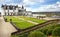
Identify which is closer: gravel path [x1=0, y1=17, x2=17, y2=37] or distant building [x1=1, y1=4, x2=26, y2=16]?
gravel path [x1=0, y1=17, x2=17, y2=37]

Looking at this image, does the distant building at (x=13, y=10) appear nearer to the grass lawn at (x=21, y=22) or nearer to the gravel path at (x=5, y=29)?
the grass lawn at (x=21, y=22)

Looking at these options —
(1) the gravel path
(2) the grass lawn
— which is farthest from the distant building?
(1) the gravel path

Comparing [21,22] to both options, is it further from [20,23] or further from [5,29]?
[5,29]

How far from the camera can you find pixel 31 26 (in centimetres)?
660

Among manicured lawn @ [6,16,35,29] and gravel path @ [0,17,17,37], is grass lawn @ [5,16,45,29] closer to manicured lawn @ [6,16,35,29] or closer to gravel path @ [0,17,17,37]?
manicured lawn @ [6,16,35,29]

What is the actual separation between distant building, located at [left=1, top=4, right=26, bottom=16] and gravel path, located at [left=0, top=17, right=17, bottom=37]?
34 cm

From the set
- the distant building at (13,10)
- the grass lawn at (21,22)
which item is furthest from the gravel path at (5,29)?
the distant building at (13,10)

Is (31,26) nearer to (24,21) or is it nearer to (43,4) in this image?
(24,21)

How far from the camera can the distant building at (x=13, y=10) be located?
6.53 meters

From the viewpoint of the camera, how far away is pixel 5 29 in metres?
6.24

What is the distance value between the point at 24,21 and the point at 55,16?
45.9 inches

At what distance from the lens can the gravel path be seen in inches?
231

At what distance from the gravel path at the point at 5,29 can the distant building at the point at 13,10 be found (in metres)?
0.34

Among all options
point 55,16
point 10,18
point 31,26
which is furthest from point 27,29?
point 55,16
